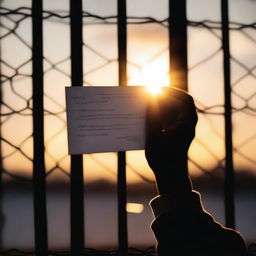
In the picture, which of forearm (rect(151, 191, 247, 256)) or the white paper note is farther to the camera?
the white paper note

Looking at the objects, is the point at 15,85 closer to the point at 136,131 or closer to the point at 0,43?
the point at 0,43

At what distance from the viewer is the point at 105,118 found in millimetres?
771

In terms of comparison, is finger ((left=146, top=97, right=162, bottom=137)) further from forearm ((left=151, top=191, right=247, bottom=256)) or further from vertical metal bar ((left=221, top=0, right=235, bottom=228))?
vertical metal bar ((left=221, top=0, right=235, bottom=228))

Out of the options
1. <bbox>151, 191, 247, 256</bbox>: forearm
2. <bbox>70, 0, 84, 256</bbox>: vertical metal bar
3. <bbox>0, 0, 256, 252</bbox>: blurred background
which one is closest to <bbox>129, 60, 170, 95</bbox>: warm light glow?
<bbox>0, 0, 256, 252</bbox>: blurred background

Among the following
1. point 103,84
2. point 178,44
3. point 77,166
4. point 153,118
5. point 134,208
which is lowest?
point 134,208

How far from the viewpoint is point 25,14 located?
0.93m

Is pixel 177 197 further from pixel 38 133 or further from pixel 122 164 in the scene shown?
pixel 38 133

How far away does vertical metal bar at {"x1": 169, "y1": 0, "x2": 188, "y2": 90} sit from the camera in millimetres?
913

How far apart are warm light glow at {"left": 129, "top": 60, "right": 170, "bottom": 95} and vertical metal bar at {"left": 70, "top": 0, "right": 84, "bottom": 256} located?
0.48 ft

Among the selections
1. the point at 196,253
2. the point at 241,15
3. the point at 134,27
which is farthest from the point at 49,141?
the point at 241,15

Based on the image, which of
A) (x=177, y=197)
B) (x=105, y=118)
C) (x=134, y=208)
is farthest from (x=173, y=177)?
(x=134, y=208)

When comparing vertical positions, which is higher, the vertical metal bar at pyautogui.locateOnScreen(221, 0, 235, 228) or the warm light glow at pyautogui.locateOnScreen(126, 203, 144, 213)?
the vertical metal bar at pyautogui.locateOnScreen(221, 0, 235, 228)

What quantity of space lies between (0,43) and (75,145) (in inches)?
14.0

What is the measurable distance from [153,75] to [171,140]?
35 centimetres
